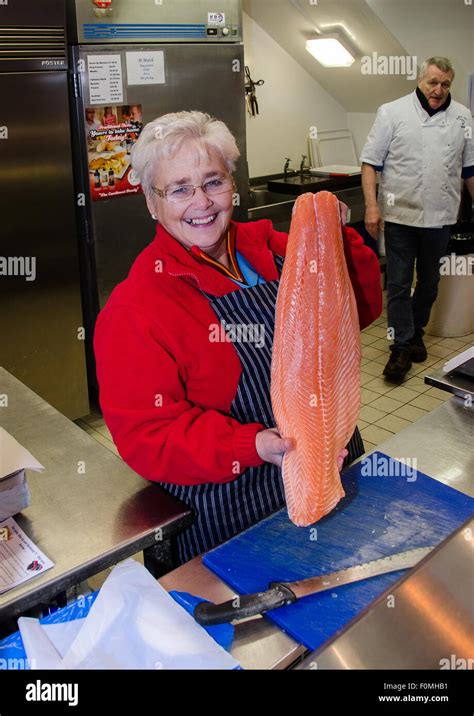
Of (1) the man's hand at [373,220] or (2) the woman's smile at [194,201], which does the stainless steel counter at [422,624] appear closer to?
(2) the woman's smile at [194,201]

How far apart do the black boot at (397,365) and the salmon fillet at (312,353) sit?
2.99 m

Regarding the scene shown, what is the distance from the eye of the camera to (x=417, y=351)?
15.1 ft

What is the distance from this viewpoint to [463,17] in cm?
488

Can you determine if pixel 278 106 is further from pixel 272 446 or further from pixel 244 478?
pixel 272 446

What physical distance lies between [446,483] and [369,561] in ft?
1.15

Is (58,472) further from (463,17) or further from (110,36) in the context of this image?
(463,17)

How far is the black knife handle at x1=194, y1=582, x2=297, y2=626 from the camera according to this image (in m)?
1.21

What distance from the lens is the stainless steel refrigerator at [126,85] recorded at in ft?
11.2

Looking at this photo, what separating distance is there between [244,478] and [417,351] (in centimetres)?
320

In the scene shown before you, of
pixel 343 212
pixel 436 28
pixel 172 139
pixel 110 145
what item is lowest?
pixel 343 212

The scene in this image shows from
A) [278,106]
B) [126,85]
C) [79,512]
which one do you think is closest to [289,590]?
[79,512]

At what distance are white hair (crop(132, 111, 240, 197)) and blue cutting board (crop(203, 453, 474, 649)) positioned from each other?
0.85 metres

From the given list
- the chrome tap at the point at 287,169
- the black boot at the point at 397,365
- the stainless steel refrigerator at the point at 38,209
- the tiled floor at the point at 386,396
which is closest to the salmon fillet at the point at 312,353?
the tiled floor at the point at 386,396

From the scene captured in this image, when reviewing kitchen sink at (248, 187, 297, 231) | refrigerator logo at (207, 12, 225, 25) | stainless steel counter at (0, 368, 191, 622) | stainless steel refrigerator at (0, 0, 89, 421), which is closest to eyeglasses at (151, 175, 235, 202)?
stainless steel counter at (0, 368, 191, 622)
